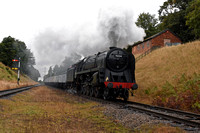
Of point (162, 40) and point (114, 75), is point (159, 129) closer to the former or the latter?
point (114, 75)

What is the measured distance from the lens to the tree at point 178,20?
A: 4288cm

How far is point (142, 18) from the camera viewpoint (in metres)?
59.4

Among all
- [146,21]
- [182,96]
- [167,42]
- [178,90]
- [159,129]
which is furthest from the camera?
[146,21]

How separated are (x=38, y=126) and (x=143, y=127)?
114 inches

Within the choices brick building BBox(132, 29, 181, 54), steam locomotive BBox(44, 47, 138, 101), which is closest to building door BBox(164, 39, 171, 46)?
brick building BBox(132, 29, 181, 54)

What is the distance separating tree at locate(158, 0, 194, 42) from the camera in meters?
42.9

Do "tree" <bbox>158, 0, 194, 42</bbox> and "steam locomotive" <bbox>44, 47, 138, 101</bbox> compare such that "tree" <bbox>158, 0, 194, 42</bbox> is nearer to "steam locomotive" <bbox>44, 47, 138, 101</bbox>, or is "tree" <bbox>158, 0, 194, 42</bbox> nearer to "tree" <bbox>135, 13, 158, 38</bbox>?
"tree" <bbox>135, 13, 158, 38</bbox>

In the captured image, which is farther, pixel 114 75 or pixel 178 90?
pixel 178 90

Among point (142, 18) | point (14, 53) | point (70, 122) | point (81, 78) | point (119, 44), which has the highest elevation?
point (142, 18)

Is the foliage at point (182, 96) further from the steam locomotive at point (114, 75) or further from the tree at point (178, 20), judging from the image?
the tree at point (178, 20)

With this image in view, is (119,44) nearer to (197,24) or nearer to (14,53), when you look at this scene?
(197,24)

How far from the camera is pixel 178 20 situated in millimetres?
44312

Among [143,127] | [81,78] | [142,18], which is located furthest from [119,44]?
[142,18]

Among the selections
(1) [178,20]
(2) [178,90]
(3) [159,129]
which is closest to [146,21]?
(1) [178,20]
